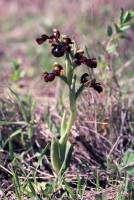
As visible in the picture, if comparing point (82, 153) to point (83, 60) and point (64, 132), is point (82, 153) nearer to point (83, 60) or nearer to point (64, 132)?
point (64, 132)

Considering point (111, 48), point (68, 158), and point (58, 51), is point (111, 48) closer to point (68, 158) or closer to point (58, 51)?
point (58, 51)

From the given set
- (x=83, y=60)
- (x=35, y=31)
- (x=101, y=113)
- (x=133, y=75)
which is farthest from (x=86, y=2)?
(x=83, y=60)

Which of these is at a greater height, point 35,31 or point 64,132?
point 35,31

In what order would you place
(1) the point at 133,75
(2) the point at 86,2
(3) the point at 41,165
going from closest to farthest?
(3) the point at 41,165, (1) the point at 133,75, (2) the point at 86,2

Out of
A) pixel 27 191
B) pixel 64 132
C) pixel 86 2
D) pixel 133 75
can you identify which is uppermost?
pixel 86 2

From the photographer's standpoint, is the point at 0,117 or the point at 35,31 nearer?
the point at 0,117

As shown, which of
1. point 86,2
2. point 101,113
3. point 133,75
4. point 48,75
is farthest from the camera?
point 86,2

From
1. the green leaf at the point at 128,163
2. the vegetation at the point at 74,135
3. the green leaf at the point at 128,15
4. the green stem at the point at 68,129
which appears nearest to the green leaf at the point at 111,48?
the vegetation at the point at 74,135

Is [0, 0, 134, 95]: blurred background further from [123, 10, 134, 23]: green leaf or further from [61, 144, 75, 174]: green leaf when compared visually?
[61, 144, 75, 174]: green leaf

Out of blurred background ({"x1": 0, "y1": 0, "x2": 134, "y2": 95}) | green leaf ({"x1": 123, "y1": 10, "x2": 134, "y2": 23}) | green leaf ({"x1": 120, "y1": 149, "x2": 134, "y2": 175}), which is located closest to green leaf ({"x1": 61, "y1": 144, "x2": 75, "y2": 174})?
green leaf ({"x1": 120, "y1": 149, "x2": 134, "y2": 175})
